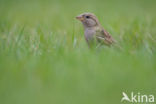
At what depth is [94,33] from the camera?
6.62 meters

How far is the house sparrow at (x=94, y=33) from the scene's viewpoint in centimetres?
649

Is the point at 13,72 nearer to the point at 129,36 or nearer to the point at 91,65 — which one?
the point at 91,65

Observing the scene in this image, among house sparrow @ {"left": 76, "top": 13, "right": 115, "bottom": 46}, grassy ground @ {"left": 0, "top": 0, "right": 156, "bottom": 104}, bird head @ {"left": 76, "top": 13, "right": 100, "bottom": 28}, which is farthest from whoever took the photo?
bird head @ {"left": 76, "top": 13, "right": 100, "bottom": 28}

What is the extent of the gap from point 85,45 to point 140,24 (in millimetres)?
1873

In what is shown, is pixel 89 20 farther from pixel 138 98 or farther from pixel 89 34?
pixel 138 98

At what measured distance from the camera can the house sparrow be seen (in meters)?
6.49

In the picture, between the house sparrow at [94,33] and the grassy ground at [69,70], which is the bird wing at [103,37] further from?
the grassy ground at [69,70]

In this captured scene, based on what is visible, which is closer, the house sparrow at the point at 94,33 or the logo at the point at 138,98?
the logo at the point at 138,98

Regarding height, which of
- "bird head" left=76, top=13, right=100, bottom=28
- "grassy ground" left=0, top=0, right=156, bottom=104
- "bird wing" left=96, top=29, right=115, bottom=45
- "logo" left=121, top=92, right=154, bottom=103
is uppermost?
"bird head" left=76, top=13, right=100, bottom=28

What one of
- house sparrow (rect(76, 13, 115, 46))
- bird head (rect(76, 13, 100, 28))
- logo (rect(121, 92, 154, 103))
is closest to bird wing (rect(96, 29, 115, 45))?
house sparrow (rect(76, 13, 115, 46))

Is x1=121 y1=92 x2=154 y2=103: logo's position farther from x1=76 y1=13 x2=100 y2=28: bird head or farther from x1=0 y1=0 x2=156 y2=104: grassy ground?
x1=76 y1=13 x2=100 y2=28: bird head

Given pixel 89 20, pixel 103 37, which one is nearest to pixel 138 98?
pixel 103 37

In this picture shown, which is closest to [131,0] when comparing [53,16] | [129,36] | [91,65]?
[53,16]

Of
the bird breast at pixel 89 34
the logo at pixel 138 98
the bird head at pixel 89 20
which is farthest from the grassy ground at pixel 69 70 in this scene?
the bird head at pixel 89 20
